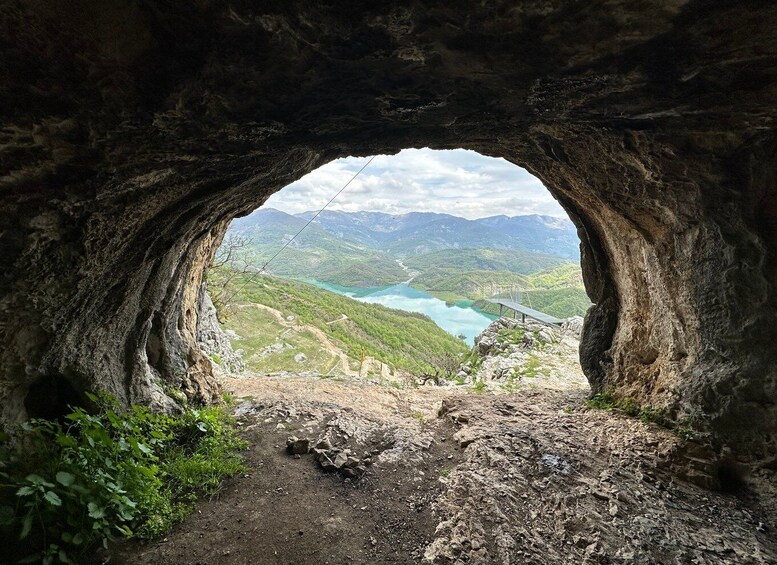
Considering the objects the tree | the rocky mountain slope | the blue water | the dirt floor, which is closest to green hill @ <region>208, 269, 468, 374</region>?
the tree

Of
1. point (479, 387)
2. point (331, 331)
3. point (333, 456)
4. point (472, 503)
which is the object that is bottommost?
point (331, 331)

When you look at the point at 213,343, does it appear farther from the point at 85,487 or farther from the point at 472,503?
the point at 472,503

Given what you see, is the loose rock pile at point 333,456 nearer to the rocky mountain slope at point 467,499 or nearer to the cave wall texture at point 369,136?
the rocky mountain slope at point 467,499

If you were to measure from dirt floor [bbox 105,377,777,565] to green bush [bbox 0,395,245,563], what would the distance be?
0.40 metres

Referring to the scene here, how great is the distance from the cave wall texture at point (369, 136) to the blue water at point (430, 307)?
60529 mm

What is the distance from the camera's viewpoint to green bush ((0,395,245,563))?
3695mm

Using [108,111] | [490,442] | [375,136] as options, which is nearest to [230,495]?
[490,442]

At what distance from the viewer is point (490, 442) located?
7531 mm

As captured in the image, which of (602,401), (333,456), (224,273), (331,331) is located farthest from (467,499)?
(331,331)

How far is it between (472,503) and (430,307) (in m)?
104

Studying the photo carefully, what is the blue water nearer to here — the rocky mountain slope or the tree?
the tree

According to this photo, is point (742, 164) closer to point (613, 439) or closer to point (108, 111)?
point (613, 439)

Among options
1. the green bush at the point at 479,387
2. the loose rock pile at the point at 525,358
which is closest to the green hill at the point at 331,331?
the loose rock pile at the point at 525,358

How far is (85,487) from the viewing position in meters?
4.13
